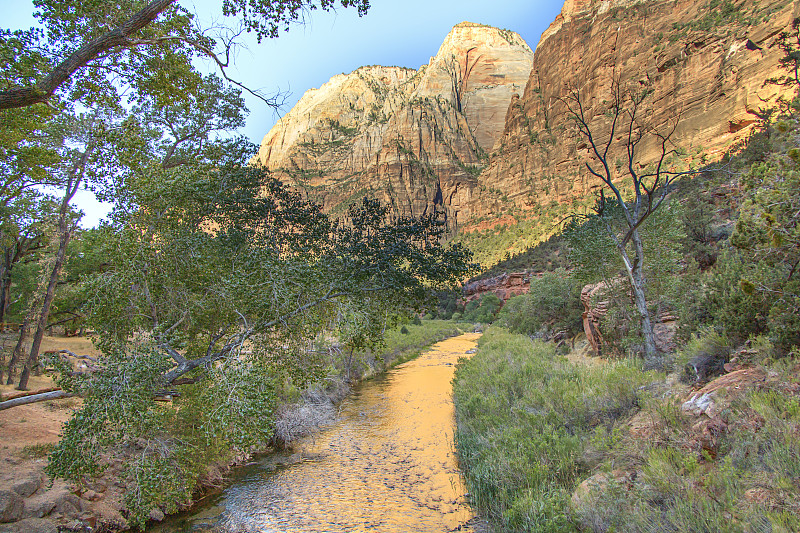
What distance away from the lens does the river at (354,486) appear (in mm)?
6922

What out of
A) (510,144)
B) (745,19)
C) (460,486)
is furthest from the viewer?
(510,144)

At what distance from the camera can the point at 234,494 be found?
8062mm

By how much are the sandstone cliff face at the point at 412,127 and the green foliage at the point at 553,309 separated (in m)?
73.2

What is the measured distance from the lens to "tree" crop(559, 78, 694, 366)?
10930 millimetres

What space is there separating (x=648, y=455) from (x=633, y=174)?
33.9 feet

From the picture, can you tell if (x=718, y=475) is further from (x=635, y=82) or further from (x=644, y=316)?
(x=635, y=82)

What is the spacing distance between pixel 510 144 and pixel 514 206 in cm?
1817

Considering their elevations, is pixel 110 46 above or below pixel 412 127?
below

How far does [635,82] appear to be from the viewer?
60.6 meters

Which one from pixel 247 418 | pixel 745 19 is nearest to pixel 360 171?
pixel 745 19

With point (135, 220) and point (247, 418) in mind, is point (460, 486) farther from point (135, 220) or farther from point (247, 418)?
point (135, 220)

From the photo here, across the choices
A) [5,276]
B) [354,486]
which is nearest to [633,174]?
[354,486]

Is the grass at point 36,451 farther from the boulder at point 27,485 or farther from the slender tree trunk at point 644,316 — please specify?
the slender tree trunk at point 644,316

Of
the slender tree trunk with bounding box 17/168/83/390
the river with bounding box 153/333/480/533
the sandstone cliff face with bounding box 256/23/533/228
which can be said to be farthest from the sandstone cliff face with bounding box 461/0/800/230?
the slender tree trunk with bounding box 17/168/83/390
